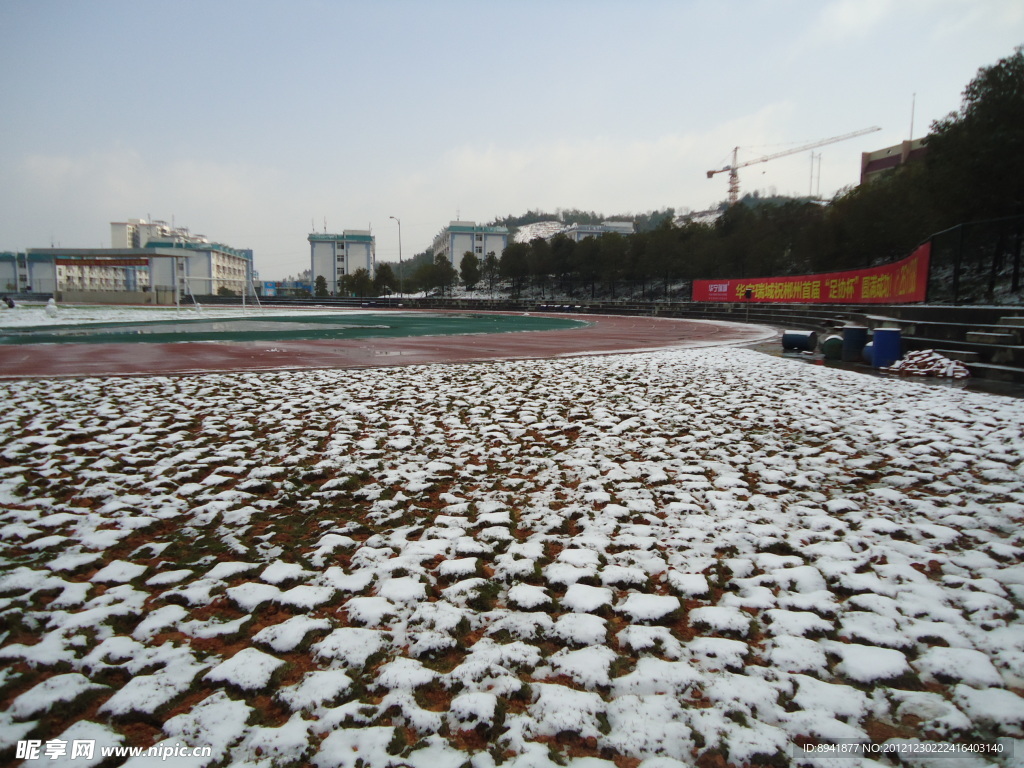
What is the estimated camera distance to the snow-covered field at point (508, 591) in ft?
6.58

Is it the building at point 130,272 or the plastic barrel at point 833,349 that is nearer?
the plastic barrel at point 833,349

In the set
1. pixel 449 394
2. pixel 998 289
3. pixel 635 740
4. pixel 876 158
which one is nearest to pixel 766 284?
pixel 998 289

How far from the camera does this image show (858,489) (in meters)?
4.29

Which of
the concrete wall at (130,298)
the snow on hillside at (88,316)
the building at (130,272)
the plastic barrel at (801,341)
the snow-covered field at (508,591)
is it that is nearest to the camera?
the snow-covered field at (508,591)

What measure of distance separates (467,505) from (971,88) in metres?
33.6

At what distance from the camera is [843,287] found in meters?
22.5

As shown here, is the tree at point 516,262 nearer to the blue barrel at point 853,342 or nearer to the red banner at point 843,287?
the red banner at point 843,287

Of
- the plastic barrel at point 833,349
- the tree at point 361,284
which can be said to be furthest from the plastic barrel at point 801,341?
the tree at point 361,284

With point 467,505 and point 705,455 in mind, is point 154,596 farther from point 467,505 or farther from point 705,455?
point 705,455

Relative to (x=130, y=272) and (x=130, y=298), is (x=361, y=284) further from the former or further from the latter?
(x=130, y=298)

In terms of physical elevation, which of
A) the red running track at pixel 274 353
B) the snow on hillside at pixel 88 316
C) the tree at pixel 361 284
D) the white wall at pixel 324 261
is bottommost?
the red running track at pixel 274 353

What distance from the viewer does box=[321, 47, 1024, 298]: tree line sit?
886 inches

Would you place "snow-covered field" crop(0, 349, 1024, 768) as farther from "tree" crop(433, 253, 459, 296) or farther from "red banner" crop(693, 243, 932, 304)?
"tree" crop(433, 253, 459, 296)

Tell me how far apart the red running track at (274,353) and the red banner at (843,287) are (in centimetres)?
433
